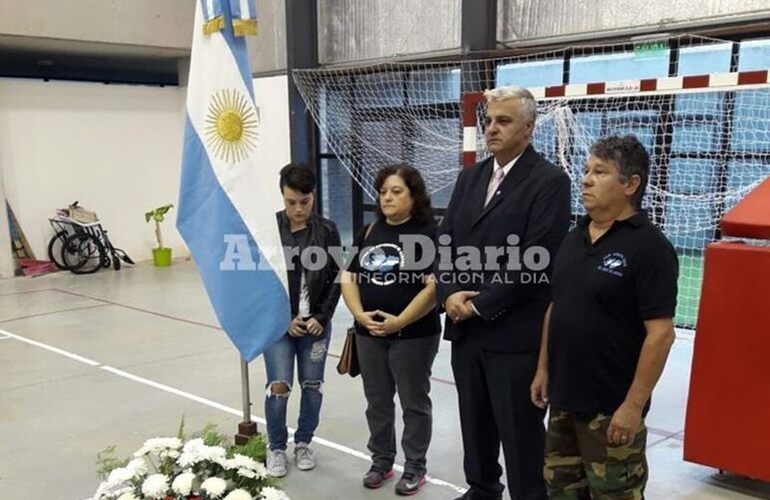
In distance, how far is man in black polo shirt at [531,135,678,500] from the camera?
1.94 meters

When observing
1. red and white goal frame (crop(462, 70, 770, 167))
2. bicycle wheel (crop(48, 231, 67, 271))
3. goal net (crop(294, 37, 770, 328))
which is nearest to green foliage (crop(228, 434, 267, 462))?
red and white goal frame (crop(462, 70, 770, 167))

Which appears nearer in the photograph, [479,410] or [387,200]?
[479,410]

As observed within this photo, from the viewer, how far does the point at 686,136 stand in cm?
526

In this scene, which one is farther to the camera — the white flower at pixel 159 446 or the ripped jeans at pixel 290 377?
the ripped jeans at pixel 290 377

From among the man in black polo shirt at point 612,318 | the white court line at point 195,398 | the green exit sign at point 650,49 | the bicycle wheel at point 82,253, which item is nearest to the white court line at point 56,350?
the white court line at point 195,398

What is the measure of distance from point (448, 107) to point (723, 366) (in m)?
4.38

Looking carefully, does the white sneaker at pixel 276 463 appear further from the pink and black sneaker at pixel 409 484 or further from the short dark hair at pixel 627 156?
the short dark hair at pixel 627 156

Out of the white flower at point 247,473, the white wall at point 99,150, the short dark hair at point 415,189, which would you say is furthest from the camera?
the white wall at point 99,150

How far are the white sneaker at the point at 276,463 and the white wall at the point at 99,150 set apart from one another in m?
5.35

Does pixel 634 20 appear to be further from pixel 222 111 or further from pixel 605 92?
pixel 222 111

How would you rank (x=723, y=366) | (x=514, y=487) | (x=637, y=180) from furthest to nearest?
(x=723, y=366) → (x=514, y=487) → (x=637, y=180)

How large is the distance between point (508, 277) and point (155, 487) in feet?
4.21

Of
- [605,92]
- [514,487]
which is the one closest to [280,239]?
[514,487]

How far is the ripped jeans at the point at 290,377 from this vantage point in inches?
118
